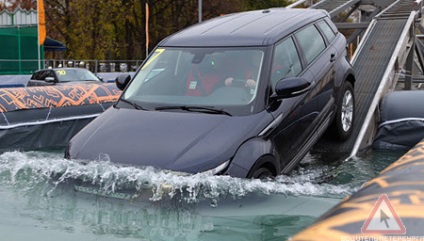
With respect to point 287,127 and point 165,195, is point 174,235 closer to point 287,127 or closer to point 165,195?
point 165,195

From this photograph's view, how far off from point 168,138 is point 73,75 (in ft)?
45.5

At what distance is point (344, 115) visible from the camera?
6617 mm

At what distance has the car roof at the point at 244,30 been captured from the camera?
5219 mm

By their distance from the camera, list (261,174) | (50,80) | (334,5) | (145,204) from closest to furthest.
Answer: (145,204)
(261,174)
(334,5)
(50,80)

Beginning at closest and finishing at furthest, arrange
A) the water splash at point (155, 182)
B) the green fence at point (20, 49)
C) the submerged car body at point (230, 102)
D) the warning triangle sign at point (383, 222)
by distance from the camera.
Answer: the warning triangle sign at point (383, 222)
the water splash at point (155, 182)
the submerged car body at point (230, 102)
the green fence at point (20, 49)

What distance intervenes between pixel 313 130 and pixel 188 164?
2073 millimetres

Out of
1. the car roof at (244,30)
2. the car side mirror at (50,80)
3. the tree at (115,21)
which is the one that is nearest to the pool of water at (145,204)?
the car roof at (244,30)

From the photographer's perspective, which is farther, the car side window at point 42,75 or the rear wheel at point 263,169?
Result: the car side window at point 42,75

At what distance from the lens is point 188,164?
149 inches

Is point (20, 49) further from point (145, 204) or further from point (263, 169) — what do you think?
point (145, 204)

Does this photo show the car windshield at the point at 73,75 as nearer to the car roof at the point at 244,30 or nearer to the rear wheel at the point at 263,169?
the car roof at the point at 244,30

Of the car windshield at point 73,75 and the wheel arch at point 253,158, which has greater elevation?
the wheel arch at point 253,158

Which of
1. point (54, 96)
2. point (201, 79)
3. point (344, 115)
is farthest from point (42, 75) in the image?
point (201, 79)

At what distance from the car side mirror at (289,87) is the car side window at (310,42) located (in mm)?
1044
